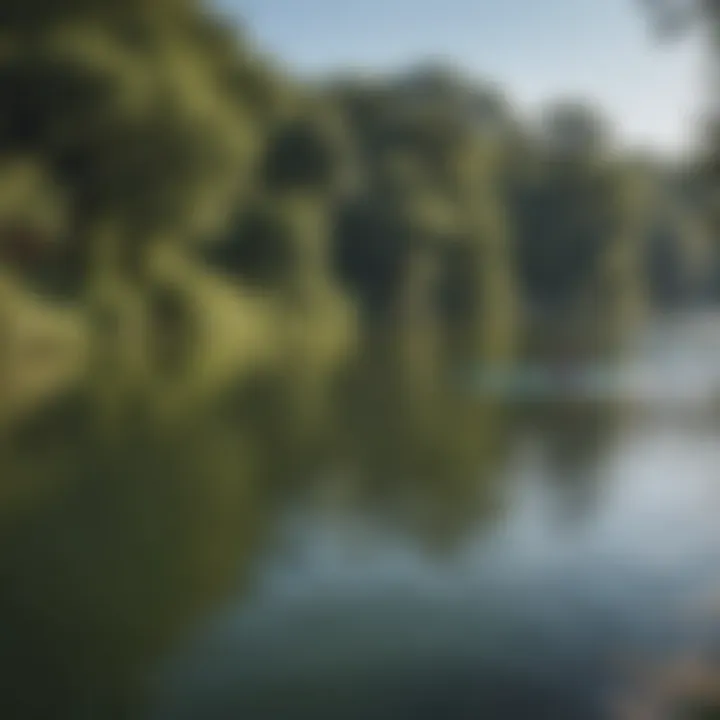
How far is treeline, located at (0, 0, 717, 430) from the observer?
2688 cm

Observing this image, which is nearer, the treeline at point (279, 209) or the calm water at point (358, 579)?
the calm water at point (358, 579)

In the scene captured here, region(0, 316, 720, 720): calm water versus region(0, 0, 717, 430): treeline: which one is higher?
region(0, 0, 717, 430): treeline

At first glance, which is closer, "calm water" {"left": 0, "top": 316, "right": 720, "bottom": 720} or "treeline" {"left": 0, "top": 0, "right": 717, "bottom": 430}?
"calm water" {"left": 0, "top": 316, "right": 720, "bottom": 720}

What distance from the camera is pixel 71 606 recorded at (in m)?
7.74

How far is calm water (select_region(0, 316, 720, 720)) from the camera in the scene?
250 inches

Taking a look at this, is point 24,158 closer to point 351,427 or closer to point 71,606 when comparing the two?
point 351,427

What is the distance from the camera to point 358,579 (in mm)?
8789

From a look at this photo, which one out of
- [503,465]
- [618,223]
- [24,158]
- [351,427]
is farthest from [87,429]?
[618,223]

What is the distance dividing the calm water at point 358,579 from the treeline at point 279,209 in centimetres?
328

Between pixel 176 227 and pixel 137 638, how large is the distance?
2495cm

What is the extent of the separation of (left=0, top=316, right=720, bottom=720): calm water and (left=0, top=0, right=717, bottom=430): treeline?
3.28 meters

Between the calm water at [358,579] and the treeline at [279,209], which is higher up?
the treeline at [279,209]

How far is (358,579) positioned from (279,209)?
1204 inches

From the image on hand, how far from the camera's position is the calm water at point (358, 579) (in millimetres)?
6359
